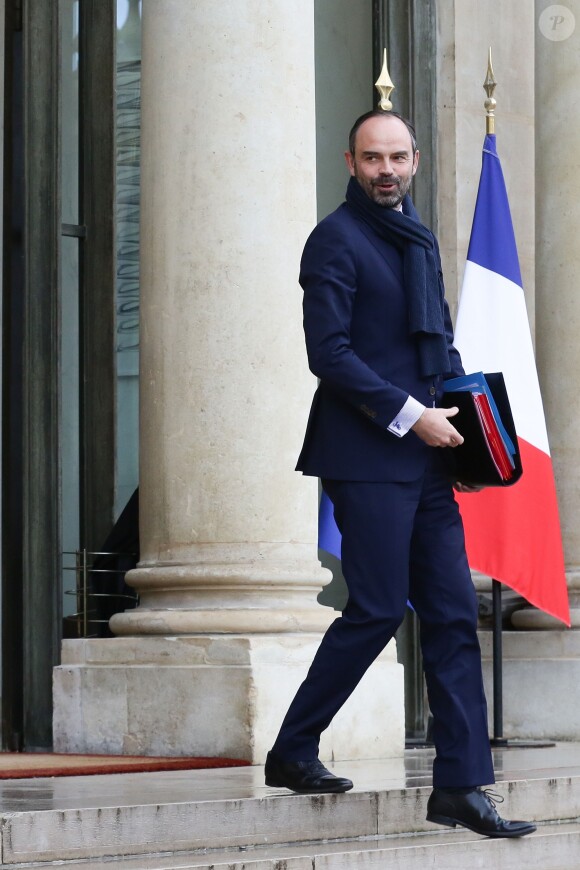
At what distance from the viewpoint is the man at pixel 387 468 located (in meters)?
4.95

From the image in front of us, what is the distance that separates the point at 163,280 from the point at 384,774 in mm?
2508

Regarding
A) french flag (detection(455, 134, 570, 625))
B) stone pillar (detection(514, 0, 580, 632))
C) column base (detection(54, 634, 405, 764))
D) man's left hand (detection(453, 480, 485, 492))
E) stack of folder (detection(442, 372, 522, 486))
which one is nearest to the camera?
stack of folder (detection(442, 372, 522, 486))

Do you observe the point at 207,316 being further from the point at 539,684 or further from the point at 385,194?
the point at 539,684

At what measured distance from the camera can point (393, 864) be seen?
4977 mm

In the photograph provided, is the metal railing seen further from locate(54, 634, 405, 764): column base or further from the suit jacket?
the suit jacket

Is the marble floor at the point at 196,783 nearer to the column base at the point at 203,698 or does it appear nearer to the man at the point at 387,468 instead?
the column base at the point at 203,698

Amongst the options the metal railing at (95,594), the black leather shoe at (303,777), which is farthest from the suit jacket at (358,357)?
the metal railing at (95,594)

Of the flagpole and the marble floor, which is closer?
the marble floor

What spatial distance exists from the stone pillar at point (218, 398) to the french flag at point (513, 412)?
4.41 feet

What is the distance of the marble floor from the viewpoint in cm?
523

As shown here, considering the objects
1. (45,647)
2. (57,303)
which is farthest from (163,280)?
(45,647)

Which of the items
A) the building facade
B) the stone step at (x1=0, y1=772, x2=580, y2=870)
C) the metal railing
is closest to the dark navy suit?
the stone step at (x1=0, y1=772, x2=580, y2=870)

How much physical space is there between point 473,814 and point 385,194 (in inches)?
74.6

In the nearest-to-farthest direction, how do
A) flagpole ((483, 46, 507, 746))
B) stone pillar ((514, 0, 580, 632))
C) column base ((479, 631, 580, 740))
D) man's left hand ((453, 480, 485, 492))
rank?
man's left hand ((453, 480, 485, 492)), flagpole ((483, 46, 507, 746)), column base ((479, 631, 580, 740)), stone pillar ((514, 0, 580, 632))
